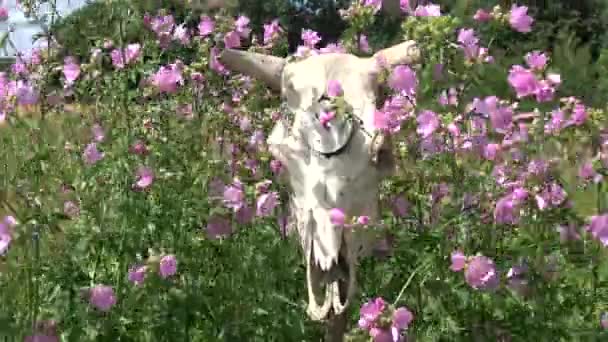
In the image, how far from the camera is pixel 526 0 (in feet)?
75.8

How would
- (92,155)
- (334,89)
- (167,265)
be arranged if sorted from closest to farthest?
(334,89) → (167,265) → (92,155)

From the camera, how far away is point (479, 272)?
327cm

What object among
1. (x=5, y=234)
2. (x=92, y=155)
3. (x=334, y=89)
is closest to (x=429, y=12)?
(x=334, y=89)

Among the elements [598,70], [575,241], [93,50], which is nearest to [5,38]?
[93,50]

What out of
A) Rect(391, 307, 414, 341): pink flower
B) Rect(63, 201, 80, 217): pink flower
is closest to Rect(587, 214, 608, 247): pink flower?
Rect(391, 307, 414, 341): pink flower

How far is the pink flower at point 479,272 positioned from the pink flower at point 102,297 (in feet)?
4.17

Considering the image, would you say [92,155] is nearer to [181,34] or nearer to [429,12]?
[181,34]

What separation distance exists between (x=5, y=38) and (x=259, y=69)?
A: 3.99 ft

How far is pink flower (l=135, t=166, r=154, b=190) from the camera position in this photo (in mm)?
3695

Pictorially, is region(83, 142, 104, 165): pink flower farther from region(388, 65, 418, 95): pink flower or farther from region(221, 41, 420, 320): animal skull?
region(388, 65, 418, 95): pink flower

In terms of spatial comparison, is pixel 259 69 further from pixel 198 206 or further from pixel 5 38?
pixel 5 38

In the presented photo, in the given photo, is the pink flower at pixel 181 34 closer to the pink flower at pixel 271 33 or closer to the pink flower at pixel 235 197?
the pink flower at pixel 271 33

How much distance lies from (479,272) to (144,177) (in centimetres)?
136

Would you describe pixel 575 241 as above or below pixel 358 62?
below
